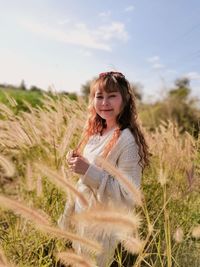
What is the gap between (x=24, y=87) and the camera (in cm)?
5731

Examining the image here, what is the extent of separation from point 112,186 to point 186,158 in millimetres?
1463

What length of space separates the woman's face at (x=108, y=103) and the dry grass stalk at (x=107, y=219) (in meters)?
1.15

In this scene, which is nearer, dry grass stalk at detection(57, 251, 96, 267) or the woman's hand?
dry grass stalk at detection(57, 251, 96, 267)

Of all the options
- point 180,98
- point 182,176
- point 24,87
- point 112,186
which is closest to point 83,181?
point 112,186

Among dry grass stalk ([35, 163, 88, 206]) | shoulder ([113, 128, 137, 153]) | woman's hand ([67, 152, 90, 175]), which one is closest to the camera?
dry grass stalk ([35, 163, 88, 206])

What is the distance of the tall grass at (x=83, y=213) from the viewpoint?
1.45 m

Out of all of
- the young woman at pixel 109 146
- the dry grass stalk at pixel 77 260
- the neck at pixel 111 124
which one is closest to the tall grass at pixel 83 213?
the dry grass stalk at pixel 77 260

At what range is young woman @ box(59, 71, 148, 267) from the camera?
2246 millimetres

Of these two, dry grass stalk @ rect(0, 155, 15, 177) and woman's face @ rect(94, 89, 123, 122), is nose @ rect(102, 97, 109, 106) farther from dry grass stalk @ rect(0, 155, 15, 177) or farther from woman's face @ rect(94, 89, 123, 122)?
dry grass stalk @ rect(0, 155, 15, 177)

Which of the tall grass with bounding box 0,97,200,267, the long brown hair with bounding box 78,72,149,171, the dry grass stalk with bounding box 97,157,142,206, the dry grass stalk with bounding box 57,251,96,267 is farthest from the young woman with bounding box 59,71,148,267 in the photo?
the dry grass stalk with bounding box 57,251,96,267

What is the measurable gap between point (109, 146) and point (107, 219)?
1123 millimetres

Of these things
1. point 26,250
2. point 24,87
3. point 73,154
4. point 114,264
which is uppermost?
point 24,87

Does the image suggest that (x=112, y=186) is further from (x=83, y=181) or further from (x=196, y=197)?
(x=196, y=197)

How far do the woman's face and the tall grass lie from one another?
0.16 m
